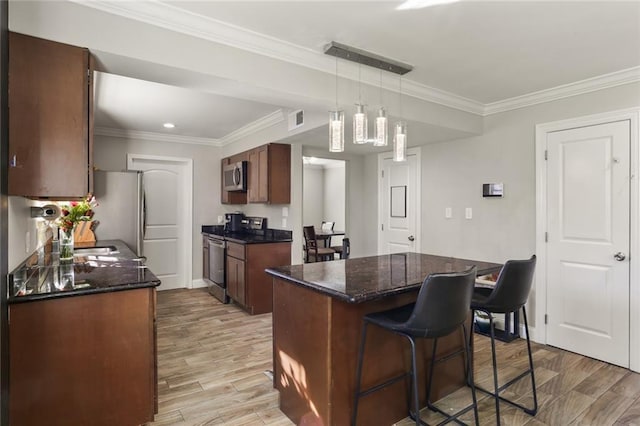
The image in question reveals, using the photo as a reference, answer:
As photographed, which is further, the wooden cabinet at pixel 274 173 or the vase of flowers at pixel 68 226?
the wooden cabinet at pixel 274 173

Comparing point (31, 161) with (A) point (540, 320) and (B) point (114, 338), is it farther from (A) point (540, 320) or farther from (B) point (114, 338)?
(A) point (540, 320)

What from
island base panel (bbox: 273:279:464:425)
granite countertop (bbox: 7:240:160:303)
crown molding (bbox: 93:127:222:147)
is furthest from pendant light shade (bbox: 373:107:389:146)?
crown molding (bbox: 93:127:222:147)

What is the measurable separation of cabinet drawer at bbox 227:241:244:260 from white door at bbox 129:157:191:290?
52.7 inches

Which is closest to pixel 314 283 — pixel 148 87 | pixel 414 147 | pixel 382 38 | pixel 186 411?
pixel 186 411

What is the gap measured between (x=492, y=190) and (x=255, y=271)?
9.16 ft

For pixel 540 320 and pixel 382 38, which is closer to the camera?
pixel 382 38

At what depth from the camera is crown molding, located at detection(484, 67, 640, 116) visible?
2.87 meters

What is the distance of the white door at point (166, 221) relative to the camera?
17.7ft

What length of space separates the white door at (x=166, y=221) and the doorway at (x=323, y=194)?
4496 millimetres

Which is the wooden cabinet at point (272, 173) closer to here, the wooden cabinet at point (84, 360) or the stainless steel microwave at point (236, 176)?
the stainless steel microwave at point (236, 176)

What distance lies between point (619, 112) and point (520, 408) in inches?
98.0

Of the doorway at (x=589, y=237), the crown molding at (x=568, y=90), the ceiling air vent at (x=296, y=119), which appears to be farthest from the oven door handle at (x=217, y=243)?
the doorway at (x=589, y=237)

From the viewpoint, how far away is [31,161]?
172cm

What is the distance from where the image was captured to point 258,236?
4.86 metres
